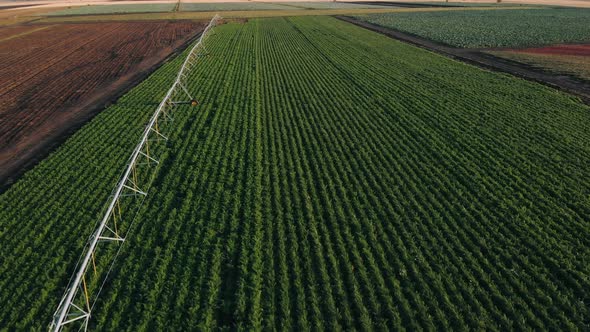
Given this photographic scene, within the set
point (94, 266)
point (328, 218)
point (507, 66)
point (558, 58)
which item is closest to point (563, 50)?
point (558, 58)

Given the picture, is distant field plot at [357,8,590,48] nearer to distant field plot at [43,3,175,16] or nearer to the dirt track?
the dirt track

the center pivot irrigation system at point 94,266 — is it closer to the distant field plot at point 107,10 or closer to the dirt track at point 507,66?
the dirt track at point 507,66

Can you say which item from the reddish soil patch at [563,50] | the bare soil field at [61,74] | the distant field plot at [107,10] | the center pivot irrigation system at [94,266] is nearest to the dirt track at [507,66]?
the reddish soil patch at [563,50]

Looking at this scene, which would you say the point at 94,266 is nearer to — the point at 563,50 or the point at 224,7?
the point at 563,50

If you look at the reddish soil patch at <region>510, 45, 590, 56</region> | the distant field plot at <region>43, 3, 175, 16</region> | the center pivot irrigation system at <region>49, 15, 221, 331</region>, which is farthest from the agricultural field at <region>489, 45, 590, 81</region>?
the distant field plot at <region>43, 3, 175, 16</region>

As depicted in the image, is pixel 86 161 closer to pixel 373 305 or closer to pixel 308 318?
pixel 308 318

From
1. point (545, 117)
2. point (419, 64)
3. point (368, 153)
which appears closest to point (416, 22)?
point (419, 64)
